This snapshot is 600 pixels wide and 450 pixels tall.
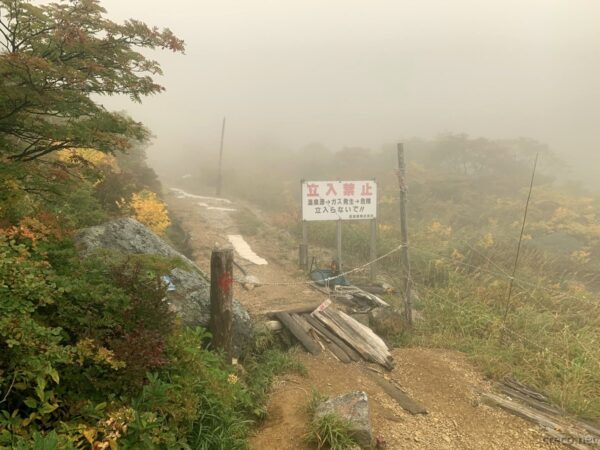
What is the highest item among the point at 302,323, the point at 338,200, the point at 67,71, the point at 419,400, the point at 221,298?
the point at 67,71

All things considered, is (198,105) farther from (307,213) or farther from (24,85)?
(24,85)

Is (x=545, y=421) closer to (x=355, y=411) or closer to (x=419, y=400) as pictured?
(x=419, y=400)

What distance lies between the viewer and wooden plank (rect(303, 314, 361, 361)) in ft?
21.3

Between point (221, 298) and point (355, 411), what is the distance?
7.21ft

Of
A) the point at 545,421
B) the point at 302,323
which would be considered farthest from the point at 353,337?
the point at 545,421

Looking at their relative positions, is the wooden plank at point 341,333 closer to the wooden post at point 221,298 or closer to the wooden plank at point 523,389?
the wooden plank at point 523,389

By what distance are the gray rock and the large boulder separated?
72.9 inches

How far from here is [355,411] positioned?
416cm

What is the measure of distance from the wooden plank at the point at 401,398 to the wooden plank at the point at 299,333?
109cm

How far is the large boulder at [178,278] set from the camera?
5332mm

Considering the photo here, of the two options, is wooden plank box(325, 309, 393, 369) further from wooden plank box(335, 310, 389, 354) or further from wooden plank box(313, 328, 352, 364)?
wooden plank box(313, 328, 352, 364)

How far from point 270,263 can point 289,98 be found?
48.7 meters

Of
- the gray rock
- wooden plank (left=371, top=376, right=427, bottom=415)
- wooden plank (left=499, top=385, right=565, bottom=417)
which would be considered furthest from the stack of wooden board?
the gray rock

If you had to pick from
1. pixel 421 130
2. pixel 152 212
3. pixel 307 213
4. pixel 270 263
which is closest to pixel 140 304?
pixel 152 212
